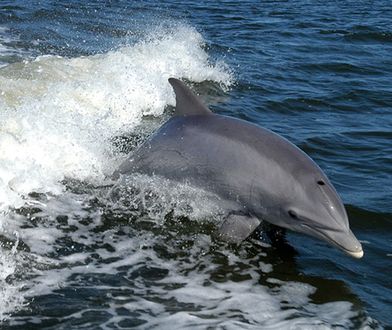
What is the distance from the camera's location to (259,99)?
1397cm

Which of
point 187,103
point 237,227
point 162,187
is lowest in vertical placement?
point 237,227

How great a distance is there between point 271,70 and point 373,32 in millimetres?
5577

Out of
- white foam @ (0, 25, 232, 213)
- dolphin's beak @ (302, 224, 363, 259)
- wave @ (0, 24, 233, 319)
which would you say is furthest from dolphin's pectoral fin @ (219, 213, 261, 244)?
white foam @ (0, 25, 232, 213)

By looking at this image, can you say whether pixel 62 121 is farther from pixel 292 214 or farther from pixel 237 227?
pixel 292 214

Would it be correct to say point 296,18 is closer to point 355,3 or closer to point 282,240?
point 355,3

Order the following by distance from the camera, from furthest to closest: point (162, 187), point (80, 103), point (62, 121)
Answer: point (80, 103), point (62, 121), point (162, 187)

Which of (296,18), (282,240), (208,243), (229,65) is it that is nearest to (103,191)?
(208,243)

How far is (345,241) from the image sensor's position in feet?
22.4

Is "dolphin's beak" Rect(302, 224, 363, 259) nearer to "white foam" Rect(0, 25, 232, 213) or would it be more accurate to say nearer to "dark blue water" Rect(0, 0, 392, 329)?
"dark blue water" Rect(0, 0, 392, 329)

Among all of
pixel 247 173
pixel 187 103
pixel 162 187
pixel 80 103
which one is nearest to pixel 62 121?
pixel 80 103

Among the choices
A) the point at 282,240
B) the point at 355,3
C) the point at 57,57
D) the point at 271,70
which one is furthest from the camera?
the point at 355,3

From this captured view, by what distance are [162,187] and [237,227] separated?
1.33 metres

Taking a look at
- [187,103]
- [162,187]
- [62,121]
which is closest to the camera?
[187,103]

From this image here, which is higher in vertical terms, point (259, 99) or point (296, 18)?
point (296, 18)
